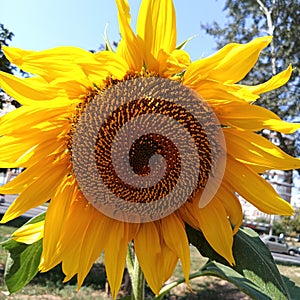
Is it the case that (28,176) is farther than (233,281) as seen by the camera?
No

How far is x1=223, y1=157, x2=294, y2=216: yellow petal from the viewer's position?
0.75 metres

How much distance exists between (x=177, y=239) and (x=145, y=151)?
0.19m

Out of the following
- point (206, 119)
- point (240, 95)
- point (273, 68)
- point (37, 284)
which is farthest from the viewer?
point (273, 68)

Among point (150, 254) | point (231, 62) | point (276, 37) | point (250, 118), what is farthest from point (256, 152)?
point (276, 37)

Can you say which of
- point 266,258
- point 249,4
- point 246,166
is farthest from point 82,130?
point 249,4

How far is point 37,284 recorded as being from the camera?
21.3 feet

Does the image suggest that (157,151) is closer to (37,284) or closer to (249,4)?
(37,284)

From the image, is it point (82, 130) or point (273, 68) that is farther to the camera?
point (273, 68)

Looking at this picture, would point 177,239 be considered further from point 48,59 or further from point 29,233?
point 48,59

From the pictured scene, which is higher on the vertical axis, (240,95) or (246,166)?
(240,95)

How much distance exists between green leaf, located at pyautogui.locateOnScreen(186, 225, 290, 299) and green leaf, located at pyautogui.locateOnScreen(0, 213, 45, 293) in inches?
13.2

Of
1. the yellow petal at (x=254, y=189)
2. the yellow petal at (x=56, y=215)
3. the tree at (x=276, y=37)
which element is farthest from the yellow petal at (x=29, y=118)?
the tree at (x=276, y=37)

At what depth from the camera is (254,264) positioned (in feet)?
2.58

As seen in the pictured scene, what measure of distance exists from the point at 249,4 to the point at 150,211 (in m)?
15.8
